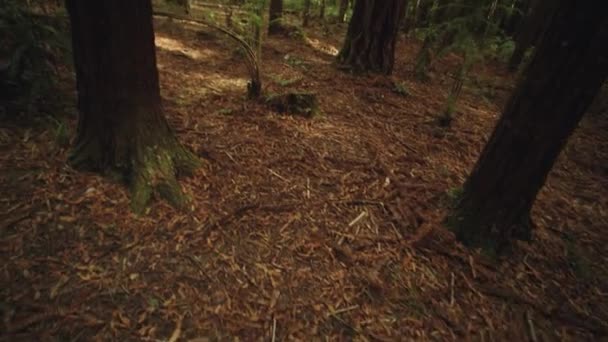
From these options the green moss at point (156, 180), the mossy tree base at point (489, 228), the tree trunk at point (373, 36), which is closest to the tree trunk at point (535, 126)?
the mossy tree base at point (489, 228)

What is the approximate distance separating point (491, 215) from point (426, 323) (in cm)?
123

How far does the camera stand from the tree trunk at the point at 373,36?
655 cm

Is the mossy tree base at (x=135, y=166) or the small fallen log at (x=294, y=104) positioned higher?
the small fallen log at (x=294, y=104)

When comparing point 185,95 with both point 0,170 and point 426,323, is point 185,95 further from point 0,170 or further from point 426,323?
point 426,323

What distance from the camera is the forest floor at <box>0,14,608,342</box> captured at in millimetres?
2045

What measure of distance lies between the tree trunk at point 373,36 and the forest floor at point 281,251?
10.4ft

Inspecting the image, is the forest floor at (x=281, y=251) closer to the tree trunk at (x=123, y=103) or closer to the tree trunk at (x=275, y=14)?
the tree trunk at (x=123, y=103)

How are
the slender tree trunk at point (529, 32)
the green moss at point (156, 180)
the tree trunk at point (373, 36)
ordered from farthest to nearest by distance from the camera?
the slender tree trunk at point (529, 32), the tree trunk at point (373, 36), the green moss at point (156, 180)

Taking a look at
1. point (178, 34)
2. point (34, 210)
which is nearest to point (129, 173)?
point (34, 210)

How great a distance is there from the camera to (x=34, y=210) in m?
2.38

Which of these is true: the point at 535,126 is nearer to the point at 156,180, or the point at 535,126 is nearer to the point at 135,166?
the point at 156,180

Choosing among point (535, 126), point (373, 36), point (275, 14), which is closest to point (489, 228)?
point (535, 126)

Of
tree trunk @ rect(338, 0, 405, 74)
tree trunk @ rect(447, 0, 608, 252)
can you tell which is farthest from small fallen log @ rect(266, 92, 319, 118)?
tree trunk @ rect(338, 0, 405, 74)

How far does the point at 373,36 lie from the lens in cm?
664
